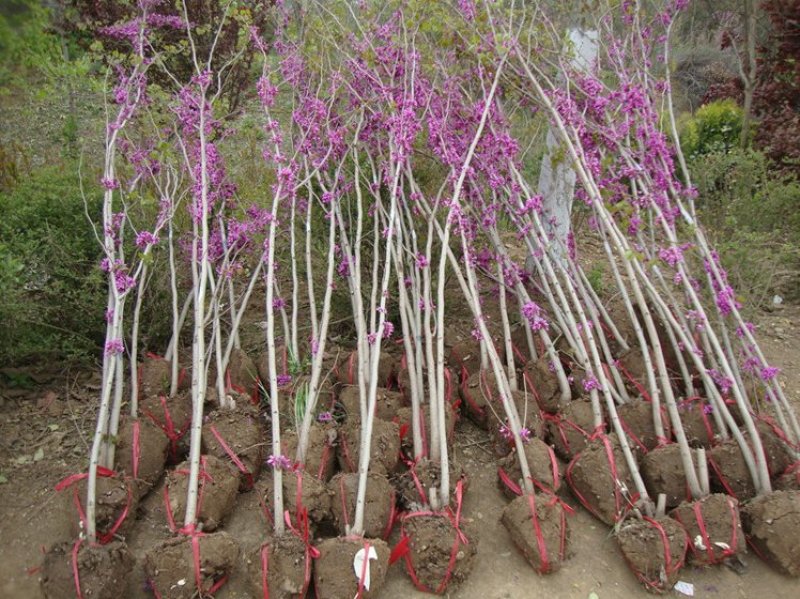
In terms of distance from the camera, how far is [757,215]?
206 inches

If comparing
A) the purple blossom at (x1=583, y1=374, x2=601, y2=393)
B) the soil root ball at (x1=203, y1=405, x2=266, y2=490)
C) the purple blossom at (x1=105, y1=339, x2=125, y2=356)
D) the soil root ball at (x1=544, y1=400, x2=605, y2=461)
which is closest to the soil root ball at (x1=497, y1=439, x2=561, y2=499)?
the soil root ball at (x1=544, y1=400, x2=605, y2=461)

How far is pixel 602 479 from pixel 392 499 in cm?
92

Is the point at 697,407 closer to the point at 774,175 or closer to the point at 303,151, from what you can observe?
the point at 303,151

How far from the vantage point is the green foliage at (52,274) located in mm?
3430

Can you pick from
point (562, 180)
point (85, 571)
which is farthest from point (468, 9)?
point (85, 571)

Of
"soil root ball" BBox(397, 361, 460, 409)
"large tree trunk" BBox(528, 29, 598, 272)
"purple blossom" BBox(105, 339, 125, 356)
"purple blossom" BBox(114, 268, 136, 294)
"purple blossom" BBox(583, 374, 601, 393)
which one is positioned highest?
"large tree trunk" BBox(528, 29, 598, 272)

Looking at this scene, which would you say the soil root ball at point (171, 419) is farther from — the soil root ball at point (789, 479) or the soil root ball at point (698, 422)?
the soil root ball at point (789, 479)

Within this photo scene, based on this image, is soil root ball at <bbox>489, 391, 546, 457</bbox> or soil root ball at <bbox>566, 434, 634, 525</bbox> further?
soil root ball at <bbox>489, 391, 546, 457</bbox>

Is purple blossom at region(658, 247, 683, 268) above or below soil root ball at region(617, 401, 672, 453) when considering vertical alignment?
above

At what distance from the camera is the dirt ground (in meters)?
2.51

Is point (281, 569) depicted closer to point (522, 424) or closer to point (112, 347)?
point (112, 347)

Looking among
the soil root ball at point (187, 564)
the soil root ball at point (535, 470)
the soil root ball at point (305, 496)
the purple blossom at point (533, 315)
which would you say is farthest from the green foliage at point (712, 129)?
the soil root ball at point (187, 564)

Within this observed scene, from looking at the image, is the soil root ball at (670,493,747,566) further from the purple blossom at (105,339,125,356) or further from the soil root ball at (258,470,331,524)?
the purple blossom at (105,339,125,356)

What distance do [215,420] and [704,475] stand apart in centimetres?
225
